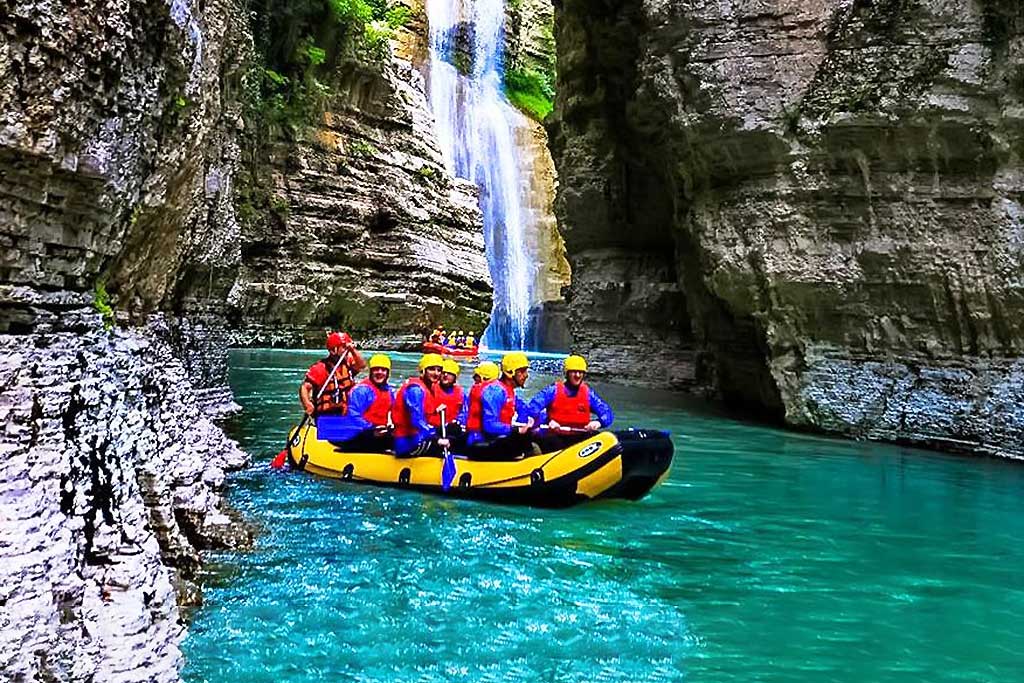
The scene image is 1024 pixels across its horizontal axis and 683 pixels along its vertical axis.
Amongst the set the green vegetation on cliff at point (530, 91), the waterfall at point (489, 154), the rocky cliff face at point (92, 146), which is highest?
the green vegetation on cliff at point (530, 91)

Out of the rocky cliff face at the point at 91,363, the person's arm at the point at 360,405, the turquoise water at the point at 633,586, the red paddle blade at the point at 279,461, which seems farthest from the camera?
the red paddle blade at the point at 279,461

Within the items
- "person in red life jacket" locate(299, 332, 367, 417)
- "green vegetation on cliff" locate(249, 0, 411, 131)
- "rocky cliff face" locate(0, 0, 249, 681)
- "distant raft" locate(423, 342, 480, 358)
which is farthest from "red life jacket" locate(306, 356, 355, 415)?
"distant raft" locate(423, 342, 480, 358)

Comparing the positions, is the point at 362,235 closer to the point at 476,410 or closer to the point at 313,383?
the point at 313,383

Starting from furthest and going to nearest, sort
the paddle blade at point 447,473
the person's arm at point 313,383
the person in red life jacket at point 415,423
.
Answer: the person's arm at point 313,383
the person in red life jacket at point 415,423
the paddle blade at point 447,473

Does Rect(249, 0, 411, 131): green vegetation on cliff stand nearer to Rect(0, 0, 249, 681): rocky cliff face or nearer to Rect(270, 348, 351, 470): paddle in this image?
Rect(270, 348, 351, 470): paddle

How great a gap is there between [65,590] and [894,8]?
12.6m

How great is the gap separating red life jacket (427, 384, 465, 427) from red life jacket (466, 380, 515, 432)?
210 millimetres

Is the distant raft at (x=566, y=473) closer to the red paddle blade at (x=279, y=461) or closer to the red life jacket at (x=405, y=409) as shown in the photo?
the red life jacket at (x=405, y=409)

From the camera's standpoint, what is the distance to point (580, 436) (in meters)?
9.41

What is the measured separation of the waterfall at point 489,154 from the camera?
3950cm

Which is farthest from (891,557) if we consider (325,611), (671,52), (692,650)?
(671,52)

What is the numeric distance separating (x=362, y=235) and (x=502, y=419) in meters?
22.3

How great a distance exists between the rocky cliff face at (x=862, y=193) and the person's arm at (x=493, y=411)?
238 inches

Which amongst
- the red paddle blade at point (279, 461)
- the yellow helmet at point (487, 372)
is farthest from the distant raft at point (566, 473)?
the red paddle blade at point (279, 461)
